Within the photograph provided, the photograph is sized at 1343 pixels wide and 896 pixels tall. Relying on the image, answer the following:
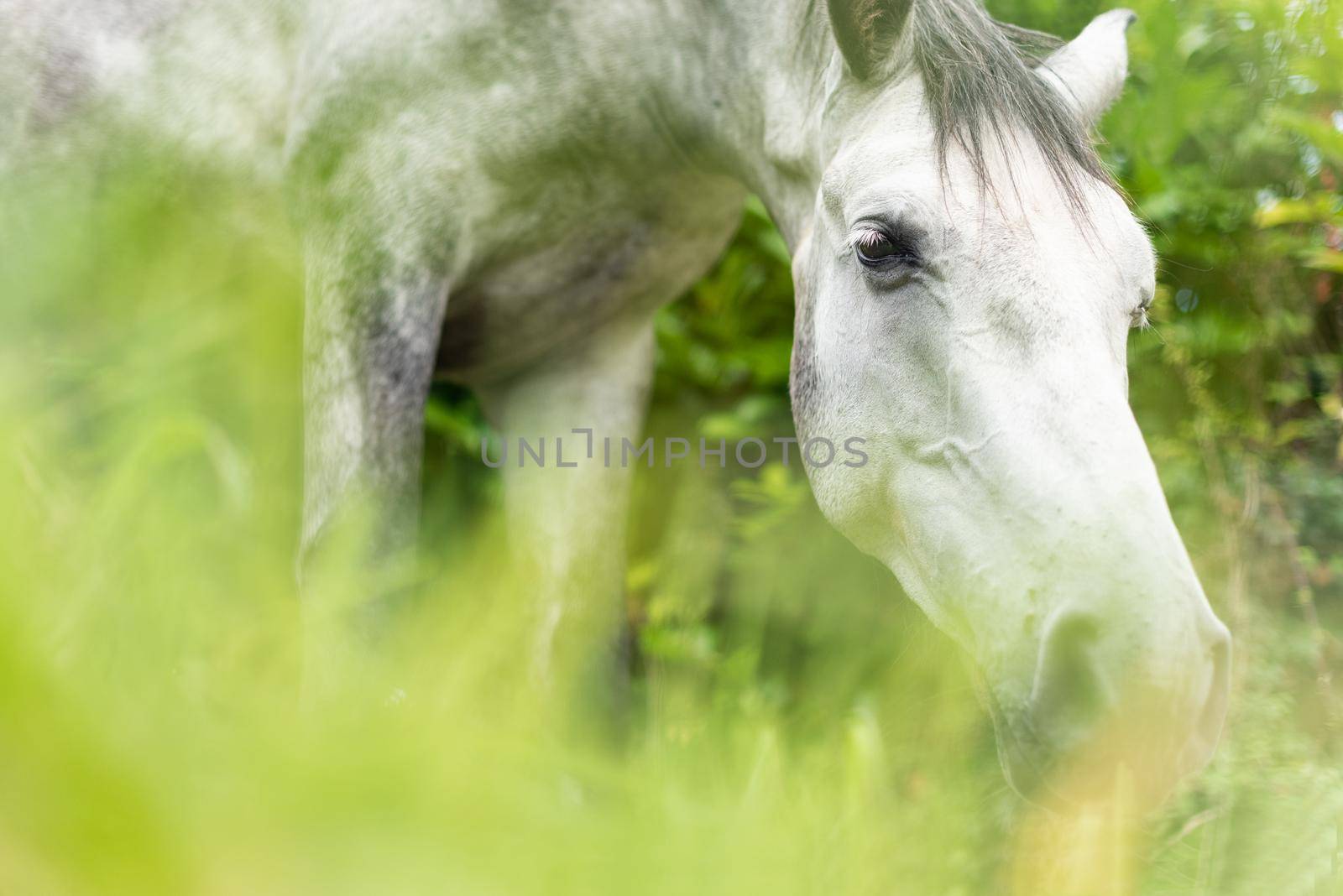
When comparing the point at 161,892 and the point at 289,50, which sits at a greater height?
the point at 289,50

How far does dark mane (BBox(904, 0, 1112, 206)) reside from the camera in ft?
3.92

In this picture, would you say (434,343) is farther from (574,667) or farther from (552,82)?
(574,667)

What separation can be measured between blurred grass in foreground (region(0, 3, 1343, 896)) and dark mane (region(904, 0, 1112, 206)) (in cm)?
63

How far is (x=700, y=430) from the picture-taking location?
2438 mm

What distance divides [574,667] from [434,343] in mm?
696

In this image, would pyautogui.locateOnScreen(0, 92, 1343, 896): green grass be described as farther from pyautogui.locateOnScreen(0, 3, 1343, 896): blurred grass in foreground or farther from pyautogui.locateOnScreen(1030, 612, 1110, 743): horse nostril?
pyautogui.locateOnScreen(1030, 612, 1110, 743): horse nostril

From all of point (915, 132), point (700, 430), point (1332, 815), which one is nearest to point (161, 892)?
point (915, 132)

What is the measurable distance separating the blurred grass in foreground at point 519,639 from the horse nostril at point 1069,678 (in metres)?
0.21

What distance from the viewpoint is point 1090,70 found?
1460mm

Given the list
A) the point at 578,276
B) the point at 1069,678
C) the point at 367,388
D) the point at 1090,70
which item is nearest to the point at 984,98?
the point at 1090,70

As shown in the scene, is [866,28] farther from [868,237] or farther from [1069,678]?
[1069,678]

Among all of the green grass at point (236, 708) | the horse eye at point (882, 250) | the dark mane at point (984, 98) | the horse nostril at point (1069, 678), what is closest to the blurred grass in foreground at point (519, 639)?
the green grass at point (236, 708)

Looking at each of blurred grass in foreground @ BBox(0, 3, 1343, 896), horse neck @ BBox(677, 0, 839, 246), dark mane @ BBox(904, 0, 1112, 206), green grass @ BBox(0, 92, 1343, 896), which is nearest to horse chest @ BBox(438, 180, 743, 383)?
horse neck @ BBox(677, 0, 839, 246)

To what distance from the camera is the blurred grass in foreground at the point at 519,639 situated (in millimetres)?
316
